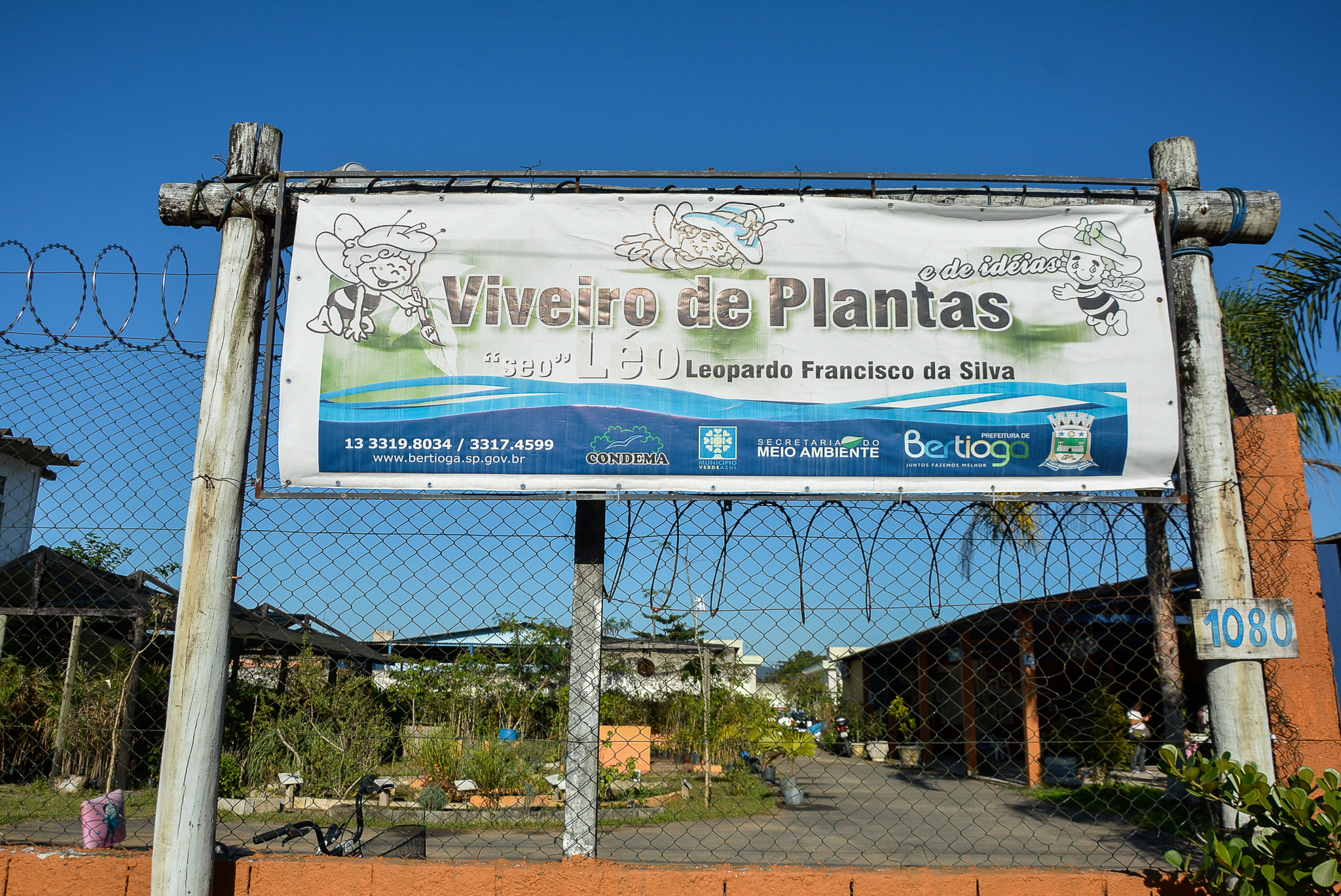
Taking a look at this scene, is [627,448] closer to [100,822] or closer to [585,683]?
[585,683]

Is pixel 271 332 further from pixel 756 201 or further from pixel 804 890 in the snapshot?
pixel 804 890

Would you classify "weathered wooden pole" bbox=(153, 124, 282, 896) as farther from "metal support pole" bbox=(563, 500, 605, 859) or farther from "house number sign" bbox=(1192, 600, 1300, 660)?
"house number sign" bbox=(1192, 600, 1300, 660)

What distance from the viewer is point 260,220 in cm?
356

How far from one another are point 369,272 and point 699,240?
1.33m

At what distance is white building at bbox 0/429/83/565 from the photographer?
14.1ft

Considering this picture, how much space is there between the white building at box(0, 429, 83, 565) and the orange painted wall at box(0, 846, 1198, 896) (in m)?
1.64

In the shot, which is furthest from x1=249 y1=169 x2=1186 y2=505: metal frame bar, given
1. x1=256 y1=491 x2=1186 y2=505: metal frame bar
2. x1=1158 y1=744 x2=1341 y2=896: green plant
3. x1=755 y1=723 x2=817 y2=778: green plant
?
x1=755 y1=723 x2=817 y2=778: green plant

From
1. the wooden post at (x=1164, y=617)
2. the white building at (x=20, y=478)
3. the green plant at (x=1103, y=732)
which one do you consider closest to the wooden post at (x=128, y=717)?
the white building at (x=20, y=478)

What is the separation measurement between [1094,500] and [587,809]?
2186mm

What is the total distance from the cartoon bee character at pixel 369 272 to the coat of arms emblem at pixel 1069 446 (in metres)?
2.43

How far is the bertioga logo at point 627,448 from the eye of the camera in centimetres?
329

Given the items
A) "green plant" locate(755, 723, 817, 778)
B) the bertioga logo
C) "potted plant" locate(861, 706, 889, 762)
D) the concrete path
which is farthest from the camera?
"potted plant" locate(861, 706, 889, 762)

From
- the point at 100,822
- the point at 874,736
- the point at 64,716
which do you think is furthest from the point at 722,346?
the point at 874,736

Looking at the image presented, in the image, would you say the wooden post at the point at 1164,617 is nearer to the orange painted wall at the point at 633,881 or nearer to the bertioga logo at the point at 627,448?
the orange painted wall at the point at 633,881
